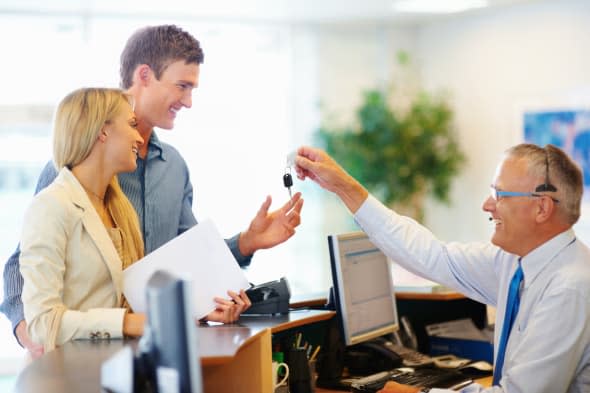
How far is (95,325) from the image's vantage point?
2.23 meters

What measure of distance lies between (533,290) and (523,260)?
4.7 inches

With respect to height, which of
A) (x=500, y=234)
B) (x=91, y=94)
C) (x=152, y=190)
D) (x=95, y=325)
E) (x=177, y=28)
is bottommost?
(x=95, y=325)

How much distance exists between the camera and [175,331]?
4.74 feet

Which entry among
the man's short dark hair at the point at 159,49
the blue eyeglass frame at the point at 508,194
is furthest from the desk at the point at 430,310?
the man's short dark hair at the point at 159,49

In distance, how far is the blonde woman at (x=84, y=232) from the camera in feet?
7.16

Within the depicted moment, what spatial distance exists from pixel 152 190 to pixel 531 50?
5491 millimetres

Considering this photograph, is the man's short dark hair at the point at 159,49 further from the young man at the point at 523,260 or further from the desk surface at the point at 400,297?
the desk surface at the point at 400,297

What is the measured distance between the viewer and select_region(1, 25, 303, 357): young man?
292 cm

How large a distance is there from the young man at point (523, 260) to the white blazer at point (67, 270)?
838mm

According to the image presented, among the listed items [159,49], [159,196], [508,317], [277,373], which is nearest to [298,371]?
[277,373]

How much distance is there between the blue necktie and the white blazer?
1147mm

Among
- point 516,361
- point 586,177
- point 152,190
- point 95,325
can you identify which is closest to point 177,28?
point 152,190

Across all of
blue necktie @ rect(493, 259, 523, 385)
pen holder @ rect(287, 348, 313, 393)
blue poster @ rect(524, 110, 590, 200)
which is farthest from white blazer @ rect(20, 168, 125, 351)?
blue poster @ rect(524, 110, 590, 200)

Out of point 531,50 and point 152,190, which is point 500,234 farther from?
point 531,50
